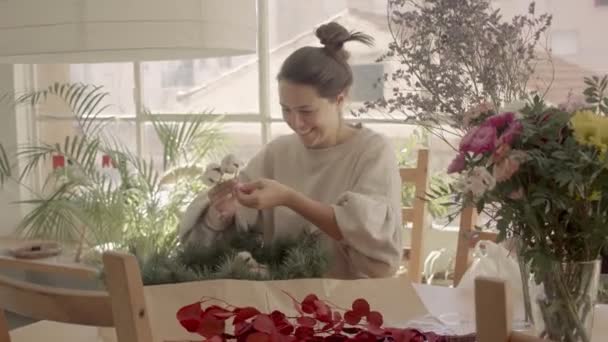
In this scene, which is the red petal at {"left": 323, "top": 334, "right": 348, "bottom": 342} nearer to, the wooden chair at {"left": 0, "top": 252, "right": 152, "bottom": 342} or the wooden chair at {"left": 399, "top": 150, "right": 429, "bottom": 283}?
the wooden chair at {"left": 0, "top": 252, "right": 152, "bottom": 342}

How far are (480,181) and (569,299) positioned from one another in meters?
0.21

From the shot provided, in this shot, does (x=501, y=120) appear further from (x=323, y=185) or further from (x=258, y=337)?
(x=323, y=185)

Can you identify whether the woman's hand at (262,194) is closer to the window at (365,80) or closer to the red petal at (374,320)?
the red petal at (374,320)

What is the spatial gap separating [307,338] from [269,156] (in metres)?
1.35

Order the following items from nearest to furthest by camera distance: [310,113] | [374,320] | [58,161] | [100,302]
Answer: [374,320] < [100,302] < [310,113] < [58,161]

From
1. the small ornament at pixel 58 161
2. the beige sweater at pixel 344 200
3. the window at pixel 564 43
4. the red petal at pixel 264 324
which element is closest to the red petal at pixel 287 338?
the red petal at pixel 264 324

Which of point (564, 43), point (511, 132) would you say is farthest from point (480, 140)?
point (564, 43)

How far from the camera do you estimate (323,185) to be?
1.84 metres

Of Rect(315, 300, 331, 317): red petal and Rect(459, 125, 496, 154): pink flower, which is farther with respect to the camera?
Rect(459, 125, 496, 154): pink flower

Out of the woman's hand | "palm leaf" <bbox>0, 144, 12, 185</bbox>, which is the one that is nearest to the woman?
the woman's hand

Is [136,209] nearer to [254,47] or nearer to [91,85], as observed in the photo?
[91,85]

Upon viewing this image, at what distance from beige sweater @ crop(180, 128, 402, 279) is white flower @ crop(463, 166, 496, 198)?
60 cm

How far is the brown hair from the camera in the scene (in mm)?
1776

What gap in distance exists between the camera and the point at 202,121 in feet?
12.0
